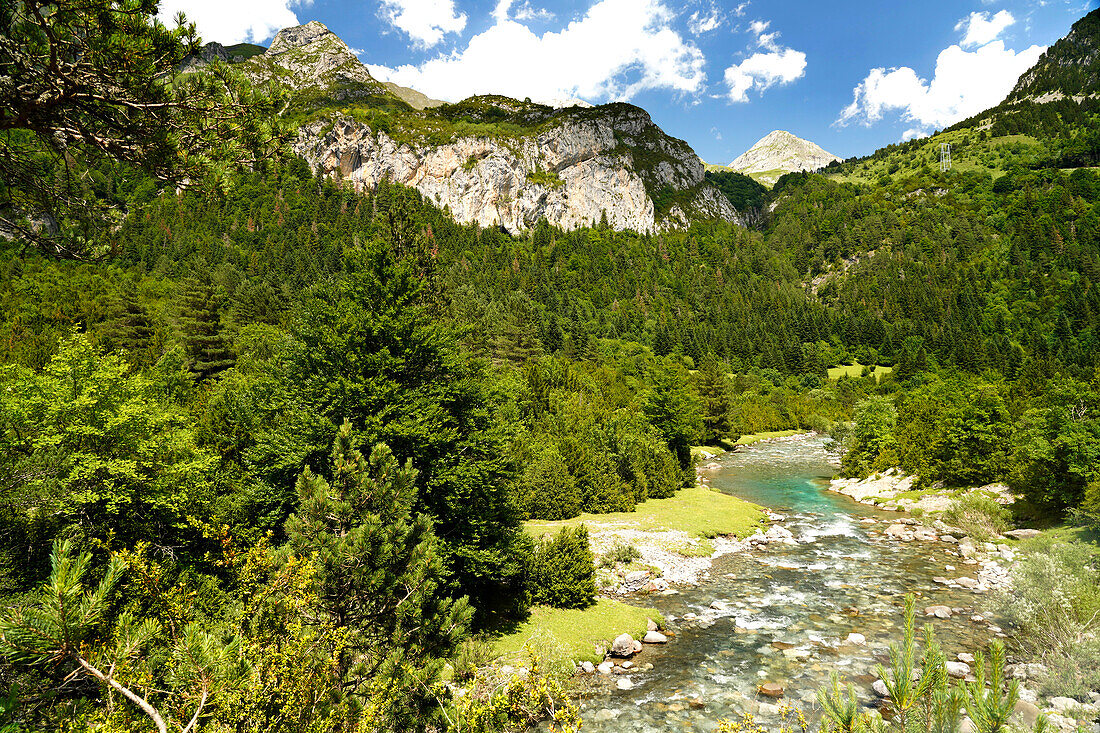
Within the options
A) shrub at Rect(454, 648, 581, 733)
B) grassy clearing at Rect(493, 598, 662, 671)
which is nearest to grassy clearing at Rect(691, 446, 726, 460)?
grassy clearing at Rect(493, 598, 662, 671)

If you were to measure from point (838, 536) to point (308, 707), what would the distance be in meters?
30.0

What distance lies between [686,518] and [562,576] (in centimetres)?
1448

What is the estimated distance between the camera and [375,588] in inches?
297

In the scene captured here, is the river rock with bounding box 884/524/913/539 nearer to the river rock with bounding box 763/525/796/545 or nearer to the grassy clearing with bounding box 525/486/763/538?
the river rock with bounding box 763/525/796/545

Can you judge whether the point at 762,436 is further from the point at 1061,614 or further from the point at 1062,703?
the point at 1062,703

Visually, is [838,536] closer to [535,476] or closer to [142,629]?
[535,476]

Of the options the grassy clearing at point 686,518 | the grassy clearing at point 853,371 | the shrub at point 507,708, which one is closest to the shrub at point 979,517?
the grassy clearing at point 686,518

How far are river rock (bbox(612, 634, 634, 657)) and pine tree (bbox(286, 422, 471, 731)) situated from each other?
817 centimetres

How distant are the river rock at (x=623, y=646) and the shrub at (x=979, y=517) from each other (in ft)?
69.6

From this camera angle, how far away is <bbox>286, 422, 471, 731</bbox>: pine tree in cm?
695

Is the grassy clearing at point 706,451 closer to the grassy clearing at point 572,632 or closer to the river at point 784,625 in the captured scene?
the river at point 784,625

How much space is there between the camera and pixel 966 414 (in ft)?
107

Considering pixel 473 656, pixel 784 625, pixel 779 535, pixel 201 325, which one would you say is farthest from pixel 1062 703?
pixel 201 325

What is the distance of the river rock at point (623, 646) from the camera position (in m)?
15.1
